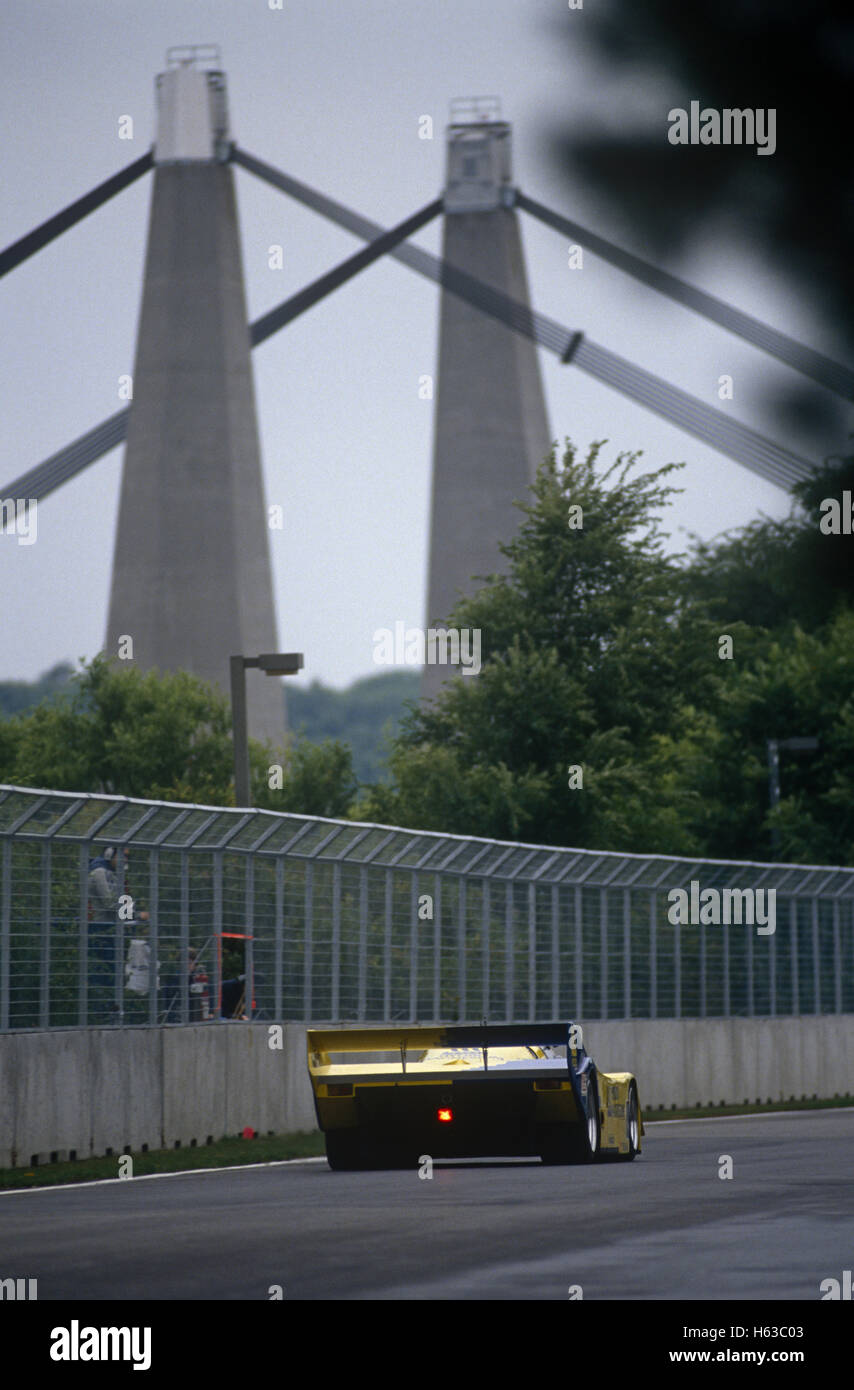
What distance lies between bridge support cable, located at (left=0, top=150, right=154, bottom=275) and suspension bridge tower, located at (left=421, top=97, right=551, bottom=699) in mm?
11902

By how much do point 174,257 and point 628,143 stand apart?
71.0 m

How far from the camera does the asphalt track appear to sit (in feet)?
30.8

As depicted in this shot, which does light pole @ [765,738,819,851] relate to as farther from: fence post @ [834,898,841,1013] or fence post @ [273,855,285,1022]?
fence post @ [273,855,285,1022]

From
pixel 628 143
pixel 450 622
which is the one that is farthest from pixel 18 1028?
pixel 450 622

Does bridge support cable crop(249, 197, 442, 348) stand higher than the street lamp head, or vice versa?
bridge support cable crop(249, 197, 442, 348)

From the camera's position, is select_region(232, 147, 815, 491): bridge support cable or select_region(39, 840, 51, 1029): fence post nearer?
select_region(232, 147, 815, 491): bridge support cable

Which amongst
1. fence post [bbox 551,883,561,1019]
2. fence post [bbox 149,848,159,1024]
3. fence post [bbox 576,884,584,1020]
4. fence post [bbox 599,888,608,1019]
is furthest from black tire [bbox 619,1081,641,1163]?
fence post [bbox 599,888,608,1019]

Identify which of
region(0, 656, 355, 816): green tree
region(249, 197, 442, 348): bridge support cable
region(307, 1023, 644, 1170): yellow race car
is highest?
region(249, 197, 442, 348): bridge support cable

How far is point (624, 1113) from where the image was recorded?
1934cm

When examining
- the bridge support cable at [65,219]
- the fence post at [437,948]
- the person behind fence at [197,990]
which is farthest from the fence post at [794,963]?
the bridge support cable at [65,219]

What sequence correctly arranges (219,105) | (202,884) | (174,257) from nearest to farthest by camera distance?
(202,884) → (174,257) → (219,105)

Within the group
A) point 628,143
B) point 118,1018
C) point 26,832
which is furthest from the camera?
point 118,1018
